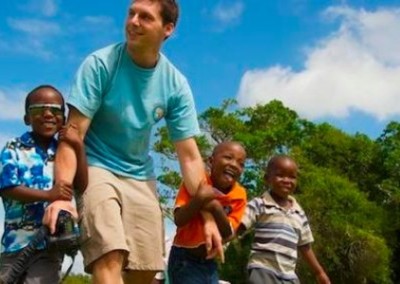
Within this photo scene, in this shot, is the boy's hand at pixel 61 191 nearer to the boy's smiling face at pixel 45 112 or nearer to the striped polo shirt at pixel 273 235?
the boy's smiling face at pixel 45 112

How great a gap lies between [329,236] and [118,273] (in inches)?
1038

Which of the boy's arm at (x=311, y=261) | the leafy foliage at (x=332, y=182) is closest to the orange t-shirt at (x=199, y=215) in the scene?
the boy's arm at (x=311, y=261)

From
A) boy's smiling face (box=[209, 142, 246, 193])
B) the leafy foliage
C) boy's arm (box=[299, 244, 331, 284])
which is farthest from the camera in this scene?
the leafy foliage

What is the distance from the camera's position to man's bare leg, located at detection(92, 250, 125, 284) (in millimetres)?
3973

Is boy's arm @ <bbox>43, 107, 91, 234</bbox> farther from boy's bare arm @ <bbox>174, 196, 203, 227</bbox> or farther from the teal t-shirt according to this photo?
boy's bare arm @ <bbox>174, 196, 203, 227</bbox>

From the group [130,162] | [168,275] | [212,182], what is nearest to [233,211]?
[212,182]

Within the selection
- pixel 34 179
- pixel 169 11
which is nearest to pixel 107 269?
pixel 34 179

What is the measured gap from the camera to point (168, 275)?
214 inches

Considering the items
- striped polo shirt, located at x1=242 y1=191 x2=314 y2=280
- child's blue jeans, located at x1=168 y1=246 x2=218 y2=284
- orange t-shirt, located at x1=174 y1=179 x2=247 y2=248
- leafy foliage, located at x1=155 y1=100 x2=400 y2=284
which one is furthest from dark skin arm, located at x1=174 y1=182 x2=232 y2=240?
leafy foliage, located at x1=155 y1=100 x2=400 y2=284

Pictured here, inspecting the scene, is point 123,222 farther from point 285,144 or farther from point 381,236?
point 285,144

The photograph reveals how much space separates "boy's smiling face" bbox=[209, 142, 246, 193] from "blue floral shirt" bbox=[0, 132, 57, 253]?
1.44 metres

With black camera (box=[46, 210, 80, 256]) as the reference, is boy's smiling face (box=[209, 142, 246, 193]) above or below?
above

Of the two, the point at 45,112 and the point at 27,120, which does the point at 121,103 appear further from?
the point at 27,120

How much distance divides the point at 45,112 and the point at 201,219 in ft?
3.89
